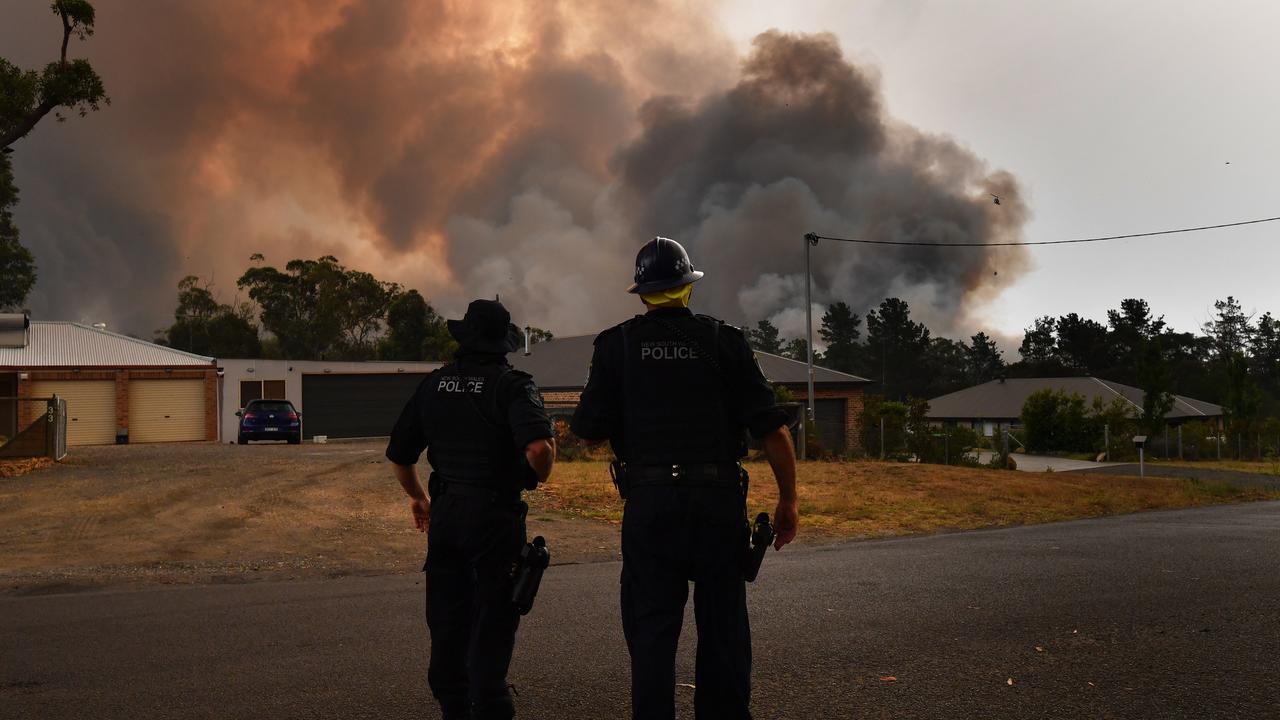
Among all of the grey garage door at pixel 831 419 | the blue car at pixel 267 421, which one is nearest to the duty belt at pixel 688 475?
the blue car at pixel 267 421

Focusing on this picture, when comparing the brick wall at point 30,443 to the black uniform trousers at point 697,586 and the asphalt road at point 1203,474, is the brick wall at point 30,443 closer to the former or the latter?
the black uniform trousers at point 697,586

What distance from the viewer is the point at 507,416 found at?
390 centimetres

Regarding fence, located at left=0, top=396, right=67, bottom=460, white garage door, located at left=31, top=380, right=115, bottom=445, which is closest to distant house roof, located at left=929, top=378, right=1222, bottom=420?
white garage door, located at left=31, top=380, right=115, bottom=445

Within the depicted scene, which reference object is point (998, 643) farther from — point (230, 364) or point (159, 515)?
point (230, 364)

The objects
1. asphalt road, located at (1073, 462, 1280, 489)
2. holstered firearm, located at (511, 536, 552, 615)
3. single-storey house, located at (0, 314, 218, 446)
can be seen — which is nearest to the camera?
holstered firearm, located at (511, 536, 552, 615)

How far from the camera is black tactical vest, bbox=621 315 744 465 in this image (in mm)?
3328

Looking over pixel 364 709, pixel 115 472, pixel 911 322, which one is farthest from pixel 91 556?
pixel 911 322

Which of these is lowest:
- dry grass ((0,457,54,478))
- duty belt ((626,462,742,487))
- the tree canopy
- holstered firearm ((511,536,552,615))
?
dry grass ((0,457,54,478))

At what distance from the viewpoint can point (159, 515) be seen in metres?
11.7

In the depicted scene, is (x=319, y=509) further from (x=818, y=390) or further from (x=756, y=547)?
(x=818, y=390)

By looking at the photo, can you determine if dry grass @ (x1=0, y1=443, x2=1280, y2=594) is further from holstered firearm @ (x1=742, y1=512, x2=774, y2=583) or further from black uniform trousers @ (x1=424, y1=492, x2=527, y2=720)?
holstered firearm @ (x1=742, y1=512, x2=774, y2=583)

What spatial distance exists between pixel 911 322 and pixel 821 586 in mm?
92284

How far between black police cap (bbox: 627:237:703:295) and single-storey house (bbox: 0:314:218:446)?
39443 millimetres

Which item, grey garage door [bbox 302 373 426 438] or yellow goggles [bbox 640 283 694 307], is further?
grey garage door [bbox 302 373 426 438]
